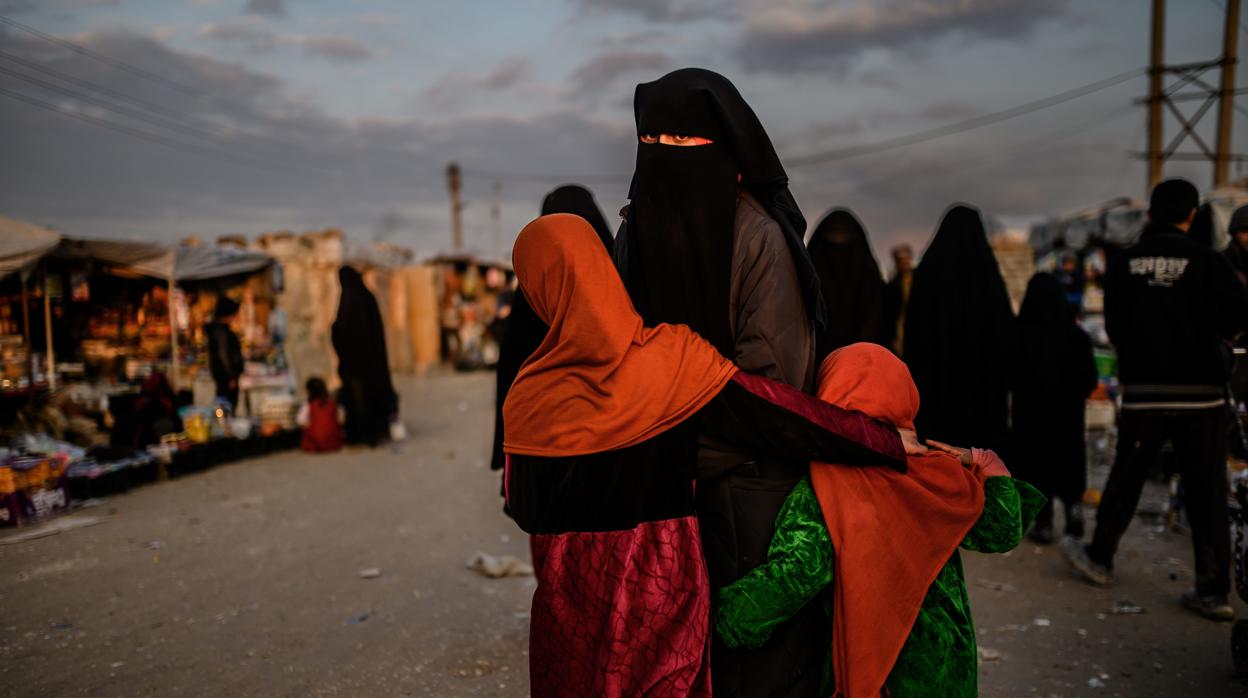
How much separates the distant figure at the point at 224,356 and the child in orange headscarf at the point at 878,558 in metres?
8.79

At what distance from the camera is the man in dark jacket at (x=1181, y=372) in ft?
11.8

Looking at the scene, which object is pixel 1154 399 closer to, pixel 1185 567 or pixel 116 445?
pixel 1185 567

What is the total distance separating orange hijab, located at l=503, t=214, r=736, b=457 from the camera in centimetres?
156

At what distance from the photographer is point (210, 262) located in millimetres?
9523

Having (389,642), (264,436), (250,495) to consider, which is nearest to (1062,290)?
(389,642)

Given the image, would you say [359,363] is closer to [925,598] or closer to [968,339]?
[968,339]

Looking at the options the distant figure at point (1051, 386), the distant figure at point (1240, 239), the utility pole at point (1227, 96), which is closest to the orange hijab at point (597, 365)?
the distant figure at point (1051, 386)

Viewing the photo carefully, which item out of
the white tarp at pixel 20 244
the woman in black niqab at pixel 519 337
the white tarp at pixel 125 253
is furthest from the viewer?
the white tarp at pixel 125 253

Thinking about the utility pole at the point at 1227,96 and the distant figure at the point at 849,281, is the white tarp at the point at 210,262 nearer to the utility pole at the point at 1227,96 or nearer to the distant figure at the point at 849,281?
the distant figure at the point at 849,281

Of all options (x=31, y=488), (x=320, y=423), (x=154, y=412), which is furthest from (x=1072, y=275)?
(x=31, y=488)

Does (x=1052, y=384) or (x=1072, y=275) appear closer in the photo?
(x=1052, y=384)

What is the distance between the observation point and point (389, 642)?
3.56 metres

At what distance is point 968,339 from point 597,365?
3240 millimetres

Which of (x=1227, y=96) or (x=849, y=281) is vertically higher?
(x=1227, y=96)
